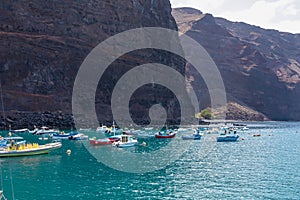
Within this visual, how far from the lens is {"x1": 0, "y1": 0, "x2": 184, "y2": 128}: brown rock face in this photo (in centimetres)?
15500

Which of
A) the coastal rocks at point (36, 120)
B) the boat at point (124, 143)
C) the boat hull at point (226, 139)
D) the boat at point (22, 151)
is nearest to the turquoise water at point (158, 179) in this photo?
the boat at point (22, 151)

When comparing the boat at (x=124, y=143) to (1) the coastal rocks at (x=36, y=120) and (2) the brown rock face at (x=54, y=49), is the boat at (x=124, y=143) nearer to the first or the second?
(1) the coastal rocks at (x=36, y=120)

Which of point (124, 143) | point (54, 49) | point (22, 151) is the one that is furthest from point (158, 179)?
point (54, 49)

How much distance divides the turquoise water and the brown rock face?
87917 millimetres

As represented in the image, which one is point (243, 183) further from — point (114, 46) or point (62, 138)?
point (114, 46)

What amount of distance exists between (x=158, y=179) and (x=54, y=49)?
13030 cm

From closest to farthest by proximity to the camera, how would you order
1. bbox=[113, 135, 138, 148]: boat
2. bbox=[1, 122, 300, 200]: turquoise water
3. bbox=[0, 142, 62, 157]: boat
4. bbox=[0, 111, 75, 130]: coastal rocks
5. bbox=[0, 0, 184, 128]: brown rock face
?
bbox=[1, 122, 300, 200]: turquoise water → bbox=[0, 142, 62, 157]: boat → bbox=[113, 135, 138, 148]: boat → bbox=[0, 111, 75, 130]: coastal rocks → bbox=[0, 0, 184, 128]: brown rock face

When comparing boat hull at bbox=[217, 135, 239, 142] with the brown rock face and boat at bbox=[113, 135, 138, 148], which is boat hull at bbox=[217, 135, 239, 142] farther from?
the brown rock face

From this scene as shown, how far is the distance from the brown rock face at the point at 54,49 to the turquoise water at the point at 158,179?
288 ft

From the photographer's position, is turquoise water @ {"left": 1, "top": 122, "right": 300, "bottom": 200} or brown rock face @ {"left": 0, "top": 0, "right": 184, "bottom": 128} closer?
turquoise water @ {"left": 1, "top": 122, "right": 300, "bottom": 200}

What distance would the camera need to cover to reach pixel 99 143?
9225cm

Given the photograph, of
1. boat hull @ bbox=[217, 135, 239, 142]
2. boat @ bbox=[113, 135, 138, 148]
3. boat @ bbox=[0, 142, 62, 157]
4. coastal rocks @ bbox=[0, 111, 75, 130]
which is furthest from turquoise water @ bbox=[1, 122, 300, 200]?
coastal rocks @ bbox=[0, 111, 75, 130]

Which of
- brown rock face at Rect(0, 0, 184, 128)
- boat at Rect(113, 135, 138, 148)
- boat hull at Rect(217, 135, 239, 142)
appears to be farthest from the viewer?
brown rock face at Rect(0, 0, 184, 128)

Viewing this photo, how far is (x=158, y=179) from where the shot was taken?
51.2 metres
